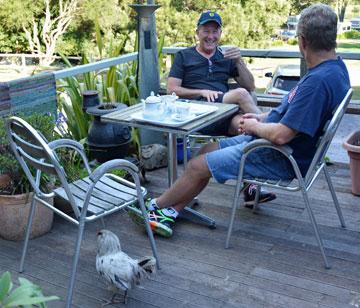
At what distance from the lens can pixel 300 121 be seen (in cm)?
234

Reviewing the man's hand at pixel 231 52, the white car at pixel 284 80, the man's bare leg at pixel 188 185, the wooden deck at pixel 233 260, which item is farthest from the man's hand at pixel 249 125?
the white car at pixel 284 80

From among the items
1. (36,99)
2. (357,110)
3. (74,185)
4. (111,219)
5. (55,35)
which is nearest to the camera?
(74,185)

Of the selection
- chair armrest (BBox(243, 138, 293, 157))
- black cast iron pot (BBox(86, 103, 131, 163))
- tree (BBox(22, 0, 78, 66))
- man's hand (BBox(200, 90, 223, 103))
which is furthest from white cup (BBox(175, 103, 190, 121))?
tree (BBox(22, 0, 78, 66))

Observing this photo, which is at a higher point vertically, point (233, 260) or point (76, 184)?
point (76, 184)

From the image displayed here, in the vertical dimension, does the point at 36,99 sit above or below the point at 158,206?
above

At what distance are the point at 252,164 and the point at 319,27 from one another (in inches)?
30.1

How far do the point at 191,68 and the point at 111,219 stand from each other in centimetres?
121

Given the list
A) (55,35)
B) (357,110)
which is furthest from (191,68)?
(55,35)

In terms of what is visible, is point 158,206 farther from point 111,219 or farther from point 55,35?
point 55,35

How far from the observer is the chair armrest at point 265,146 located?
244 centimetres

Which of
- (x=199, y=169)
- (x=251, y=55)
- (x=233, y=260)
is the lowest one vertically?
(x=233, y=260)

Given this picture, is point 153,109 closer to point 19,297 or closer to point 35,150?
point 35,150

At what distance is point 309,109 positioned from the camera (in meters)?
2.33

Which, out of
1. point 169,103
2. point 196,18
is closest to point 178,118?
point 169,103
